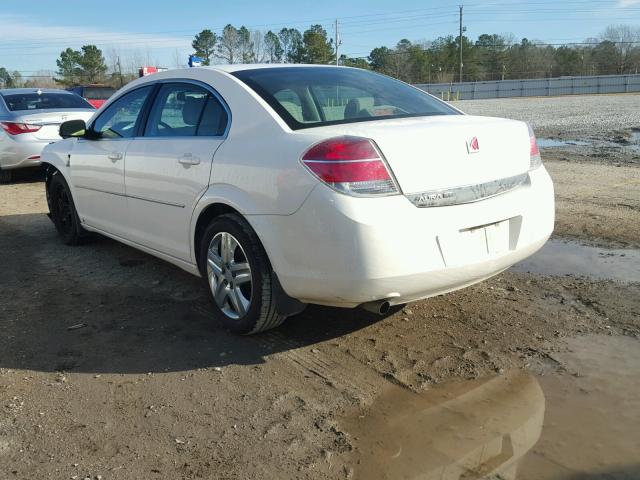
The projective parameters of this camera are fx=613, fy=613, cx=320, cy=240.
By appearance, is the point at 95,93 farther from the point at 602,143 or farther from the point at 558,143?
the point at 602,143

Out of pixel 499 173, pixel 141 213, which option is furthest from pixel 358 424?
pixel 141 213

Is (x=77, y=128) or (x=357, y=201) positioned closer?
(x=357, y=201)

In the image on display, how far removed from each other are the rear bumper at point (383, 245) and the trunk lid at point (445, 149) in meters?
0.14

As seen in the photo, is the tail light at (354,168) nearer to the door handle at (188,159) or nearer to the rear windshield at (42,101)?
the door handle at (188,159)

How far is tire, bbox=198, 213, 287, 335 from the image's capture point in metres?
3.55

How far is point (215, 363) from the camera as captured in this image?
355 cm

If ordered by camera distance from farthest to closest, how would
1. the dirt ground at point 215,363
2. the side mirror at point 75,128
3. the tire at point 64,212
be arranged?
1. the tire at point 64,212
2. the side mirror at point 75,128
3. the dirt ground at point 215,363

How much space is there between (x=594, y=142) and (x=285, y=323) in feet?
40.1

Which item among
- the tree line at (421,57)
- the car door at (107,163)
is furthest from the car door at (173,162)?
the tree line at (421,57)

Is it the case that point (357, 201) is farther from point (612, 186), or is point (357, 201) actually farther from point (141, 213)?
point (612, 186)

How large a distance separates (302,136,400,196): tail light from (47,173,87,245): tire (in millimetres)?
3689

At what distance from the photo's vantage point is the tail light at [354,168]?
10.0ft

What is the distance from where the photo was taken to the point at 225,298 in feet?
12.9

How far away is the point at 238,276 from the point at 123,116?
2.11 meters
